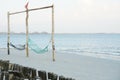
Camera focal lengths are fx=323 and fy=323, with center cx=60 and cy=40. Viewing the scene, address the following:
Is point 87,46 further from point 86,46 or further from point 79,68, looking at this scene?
point 79,68

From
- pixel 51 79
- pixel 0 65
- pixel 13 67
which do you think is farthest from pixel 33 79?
pixel 0 65

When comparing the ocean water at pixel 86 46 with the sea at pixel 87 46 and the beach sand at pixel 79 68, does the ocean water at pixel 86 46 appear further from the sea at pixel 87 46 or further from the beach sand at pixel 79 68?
the beach sand at pixel 79 68

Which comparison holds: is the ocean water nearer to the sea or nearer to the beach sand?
the sea

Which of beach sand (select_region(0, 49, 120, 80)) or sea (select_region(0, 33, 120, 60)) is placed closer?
beach sand (select_region(0, 49, 120, 80))

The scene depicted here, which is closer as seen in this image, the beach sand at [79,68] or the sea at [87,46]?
the beach sand at [79,68]

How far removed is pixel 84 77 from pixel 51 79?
4.69 meters

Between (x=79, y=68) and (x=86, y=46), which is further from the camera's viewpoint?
(x=86, y=46)

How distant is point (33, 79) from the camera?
705 cm

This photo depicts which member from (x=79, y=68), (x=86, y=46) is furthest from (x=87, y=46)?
(x=79, y=68)

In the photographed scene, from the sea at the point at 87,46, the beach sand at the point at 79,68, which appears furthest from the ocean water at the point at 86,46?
the beach sand at the point at 79,68

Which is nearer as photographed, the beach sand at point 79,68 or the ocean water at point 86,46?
the beach sand at point 79,68

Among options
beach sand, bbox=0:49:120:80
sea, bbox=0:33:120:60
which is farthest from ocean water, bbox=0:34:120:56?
beach sand, bbox=0:49:120:80

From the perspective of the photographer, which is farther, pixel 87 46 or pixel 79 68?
pixel 87 46

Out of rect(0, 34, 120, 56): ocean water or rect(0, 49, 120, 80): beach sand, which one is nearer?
rect(0, 49, 120, 80): beach sand
